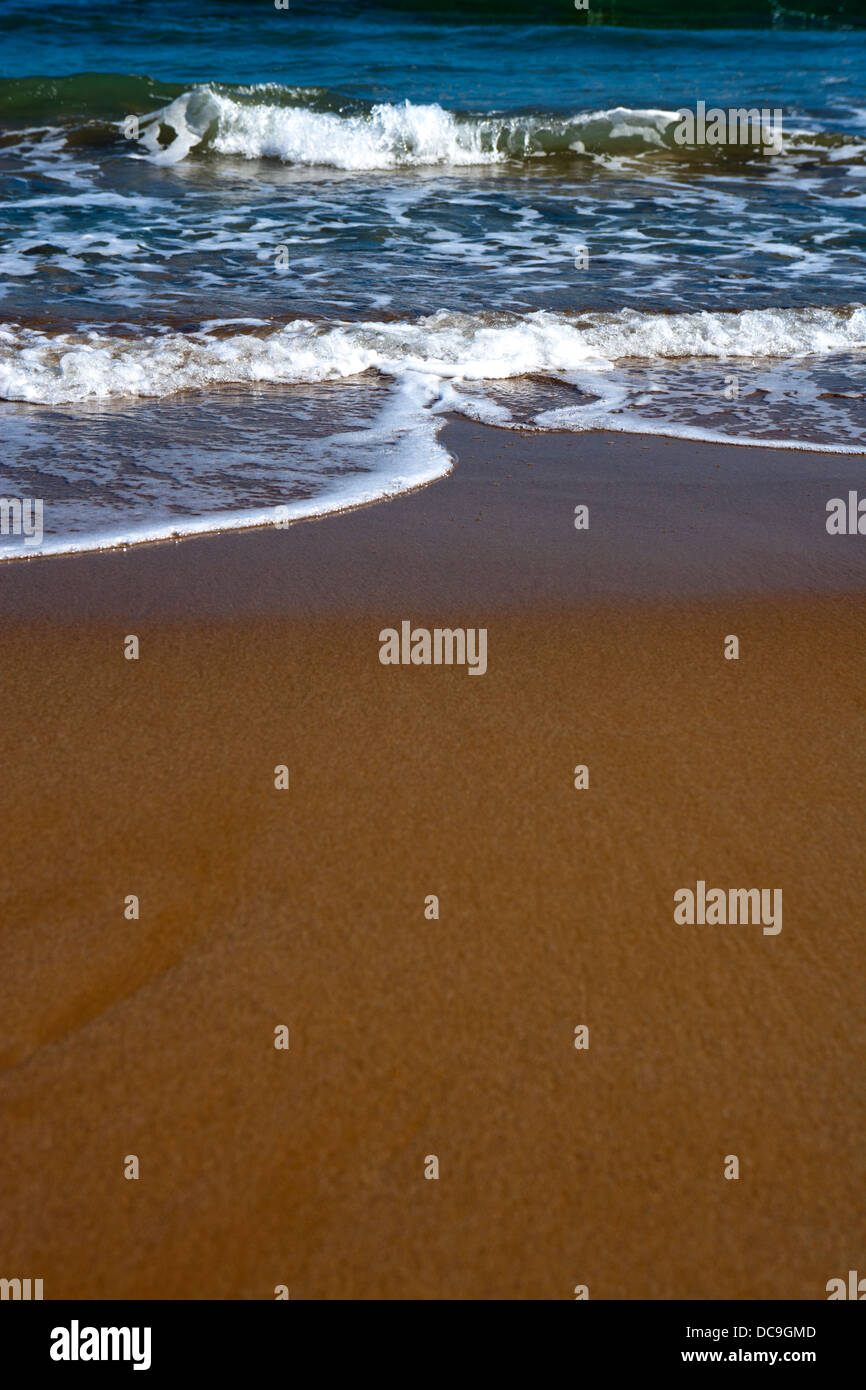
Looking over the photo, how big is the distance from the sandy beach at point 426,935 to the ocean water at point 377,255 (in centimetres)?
102

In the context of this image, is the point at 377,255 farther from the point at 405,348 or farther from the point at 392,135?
the point at 392,135

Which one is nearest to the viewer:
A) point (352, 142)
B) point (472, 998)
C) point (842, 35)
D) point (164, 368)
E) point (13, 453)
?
point (472, 998)

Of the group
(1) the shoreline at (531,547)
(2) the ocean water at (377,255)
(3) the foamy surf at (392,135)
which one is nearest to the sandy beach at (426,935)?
(1) the shoreline at (531,547)

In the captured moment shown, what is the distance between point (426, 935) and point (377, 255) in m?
6.85

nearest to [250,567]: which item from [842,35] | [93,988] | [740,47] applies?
[93,988]

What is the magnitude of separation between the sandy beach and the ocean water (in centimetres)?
102

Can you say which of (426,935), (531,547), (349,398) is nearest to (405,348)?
(349,398)

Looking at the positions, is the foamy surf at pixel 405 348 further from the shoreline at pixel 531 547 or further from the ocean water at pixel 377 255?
the shoreline at pixel 531 547

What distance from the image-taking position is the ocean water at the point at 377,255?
4.60 meters

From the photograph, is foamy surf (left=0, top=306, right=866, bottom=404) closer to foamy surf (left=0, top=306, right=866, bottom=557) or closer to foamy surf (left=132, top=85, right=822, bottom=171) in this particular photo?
foamy surf (left=0, top=306, right=866, bottom=557)

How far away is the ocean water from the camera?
4.60 metres

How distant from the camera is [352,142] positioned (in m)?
12.1
